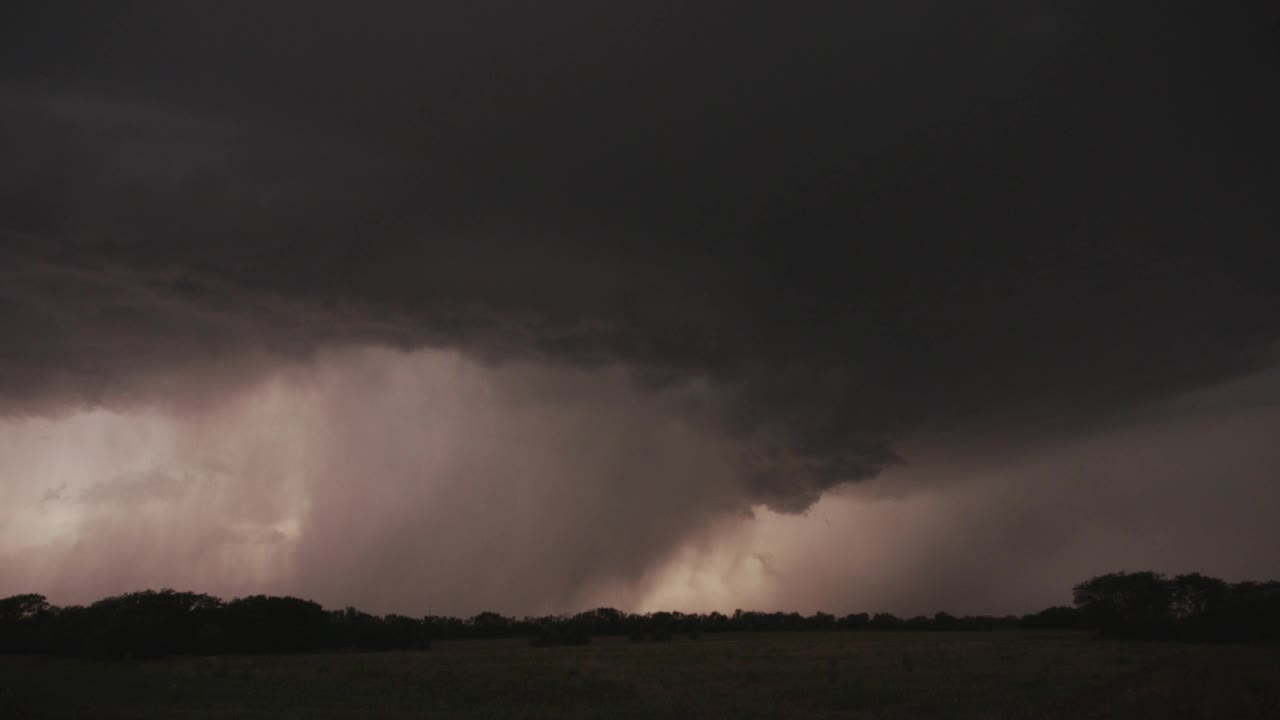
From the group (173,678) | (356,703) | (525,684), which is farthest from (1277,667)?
(173,678)

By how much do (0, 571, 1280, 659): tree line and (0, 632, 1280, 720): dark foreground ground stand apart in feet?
97.0

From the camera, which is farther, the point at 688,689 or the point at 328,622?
the point at 328,622

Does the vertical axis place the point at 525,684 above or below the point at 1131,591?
below

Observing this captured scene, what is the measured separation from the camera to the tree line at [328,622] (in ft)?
312

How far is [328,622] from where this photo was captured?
363ft

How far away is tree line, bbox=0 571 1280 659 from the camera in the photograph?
95.1 metres

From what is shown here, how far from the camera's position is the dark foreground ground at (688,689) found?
35.1 metres

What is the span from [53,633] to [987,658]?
12094cm

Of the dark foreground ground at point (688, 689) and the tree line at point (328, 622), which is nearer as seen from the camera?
the dark foreground ground at point (688, 689)

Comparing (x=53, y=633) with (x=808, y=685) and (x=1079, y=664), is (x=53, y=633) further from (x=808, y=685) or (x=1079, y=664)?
(x=1079, y=664)

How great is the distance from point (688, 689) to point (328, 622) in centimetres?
8353

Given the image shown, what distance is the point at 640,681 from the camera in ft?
168

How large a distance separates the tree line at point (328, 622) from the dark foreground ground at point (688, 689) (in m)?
29.6

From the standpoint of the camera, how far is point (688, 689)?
45.6 m
